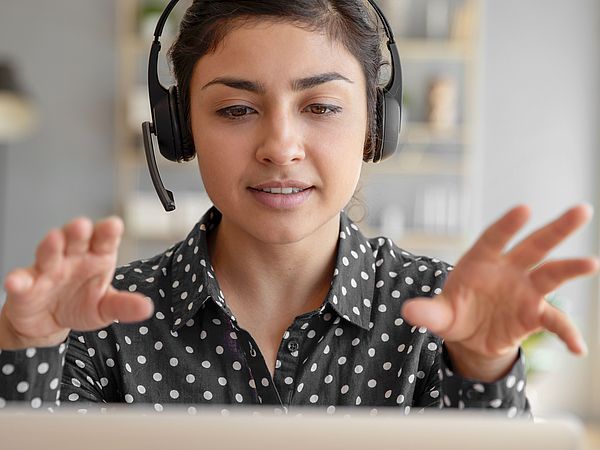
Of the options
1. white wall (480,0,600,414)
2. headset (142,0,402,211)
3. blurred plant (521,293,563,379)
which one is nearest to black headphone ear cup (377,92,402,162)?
headset (142,0,402,211)

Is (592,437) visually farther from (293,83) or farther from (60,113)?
(293,83)

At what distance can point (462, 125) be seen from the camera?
4402 millimetres

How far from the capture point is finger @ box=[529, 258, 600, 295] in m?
0.81

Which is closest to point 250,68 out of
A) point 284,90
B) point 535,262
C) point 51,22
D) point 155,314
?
point 284,90

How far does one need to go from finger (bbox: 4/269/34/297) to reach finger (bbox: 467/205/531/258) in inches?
16.0

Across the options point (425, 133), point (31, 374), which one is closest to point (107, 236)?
point (31, 374)

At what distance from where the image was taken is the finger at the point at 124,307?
807 mm

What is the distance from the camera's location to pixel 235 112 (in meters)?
1.18

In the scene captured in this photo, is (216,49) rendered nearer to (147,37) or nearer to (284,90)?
(284,90)

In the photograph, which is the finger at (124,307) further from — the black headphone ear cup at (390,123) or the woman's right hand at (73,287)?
the black headphone ear cup at (390,123)

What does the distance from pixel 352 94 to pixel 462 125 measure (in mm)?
3266

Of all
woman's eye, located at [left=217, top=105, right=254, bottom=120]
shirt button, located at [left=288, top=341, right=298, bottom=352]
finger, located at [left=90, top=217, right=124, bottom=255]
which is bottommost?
shirt button, located at [left=288, top=341, right=298, bottom=352]

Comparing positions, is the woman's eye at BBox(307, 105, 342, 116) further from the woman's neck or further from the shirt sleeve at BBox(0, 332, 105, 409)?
the shirt sleeve at BBox(0, 332, 105, 409)

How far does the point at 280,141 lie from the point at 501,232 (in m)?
0.37
